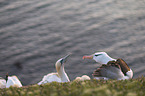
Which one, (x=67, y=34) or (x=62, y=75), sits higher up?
(x=67, y=34)

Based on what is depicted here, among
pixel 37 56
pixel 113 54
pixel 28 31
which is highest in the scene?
pixel 28 31

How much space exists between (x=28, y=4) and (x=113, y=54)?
8.01 metres

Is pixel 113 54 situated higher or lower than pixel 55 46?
lower

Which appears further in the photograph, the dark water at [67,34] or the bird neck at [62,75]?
the dark water at [67,34]

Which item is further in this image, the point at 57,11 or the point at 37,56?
the point at 57,11

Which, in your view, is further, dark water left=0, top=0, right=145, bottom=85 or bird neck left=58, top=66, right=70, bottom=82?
dark water left=0, top=0, right=145, bottom=85

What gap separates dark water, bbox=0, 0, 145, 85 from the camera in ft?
44.5

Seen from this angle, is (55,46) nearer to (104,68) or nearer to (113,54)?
(113,54)

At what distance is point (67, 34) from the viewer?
621 inches

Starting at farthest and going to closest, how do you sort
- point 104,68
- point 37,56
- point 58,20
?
point 58,20
point 37,56
point 104,68

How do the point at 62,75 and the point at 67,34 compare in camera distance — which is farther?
the point at 67,34

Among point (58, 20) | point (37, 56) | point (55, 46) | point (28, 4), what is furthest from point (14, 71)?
point (28, 4)

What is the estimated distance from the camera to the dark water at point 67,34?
13.6 metres

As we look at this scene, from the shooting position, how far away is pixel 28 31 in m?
15.9
